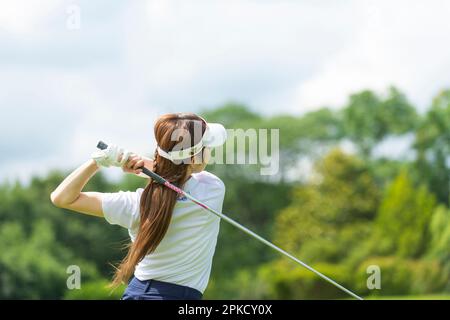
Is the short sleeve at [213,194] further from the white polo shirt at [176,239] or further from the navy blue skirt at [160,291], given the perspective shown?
the navy blue skirt at [160,291]

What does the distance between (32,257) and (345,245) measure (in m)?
A: 15.2

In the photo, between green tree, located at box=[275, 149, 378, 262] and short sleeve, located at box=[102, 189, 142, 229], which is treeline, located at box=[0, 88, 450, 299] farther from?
short sleeve, located at box=[102, 189, 142, 229]

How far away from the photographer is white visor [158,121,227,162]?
13.7 ft

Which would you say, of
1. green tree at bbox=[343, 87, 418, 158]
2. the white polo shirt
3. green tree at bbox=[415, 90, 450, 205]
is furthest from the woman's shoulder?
green tree at bbox=[343, 87, 418, 158]

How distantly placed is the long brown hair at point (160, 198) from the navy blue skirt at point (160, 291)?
0.32ft

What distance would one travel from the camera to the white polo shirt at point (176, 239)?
416 centimetres

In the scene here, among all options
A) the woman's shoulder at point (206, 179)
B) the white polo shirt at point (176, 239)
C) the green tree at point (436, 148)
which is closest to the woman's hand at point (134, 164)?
the white polo shirt at point (176, 239)

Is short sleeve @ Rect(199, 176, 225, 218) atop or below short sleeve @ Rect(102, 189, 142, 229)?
atop

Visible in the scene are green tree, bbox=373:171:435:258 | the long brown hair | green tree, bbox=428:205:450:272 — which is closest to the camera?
the long brown hair

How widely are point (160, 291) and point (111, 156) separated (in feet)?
2.30

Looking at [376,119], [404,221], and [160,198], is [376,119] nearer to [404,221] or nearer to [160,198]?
[404,221]

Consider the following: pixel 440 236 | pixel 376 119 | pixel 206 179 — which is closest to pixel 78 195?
pixel 206 179

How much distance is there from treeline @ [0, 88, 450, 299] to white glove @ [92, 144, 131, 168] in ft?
86.3

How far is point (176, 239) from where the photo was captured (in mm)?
4184
